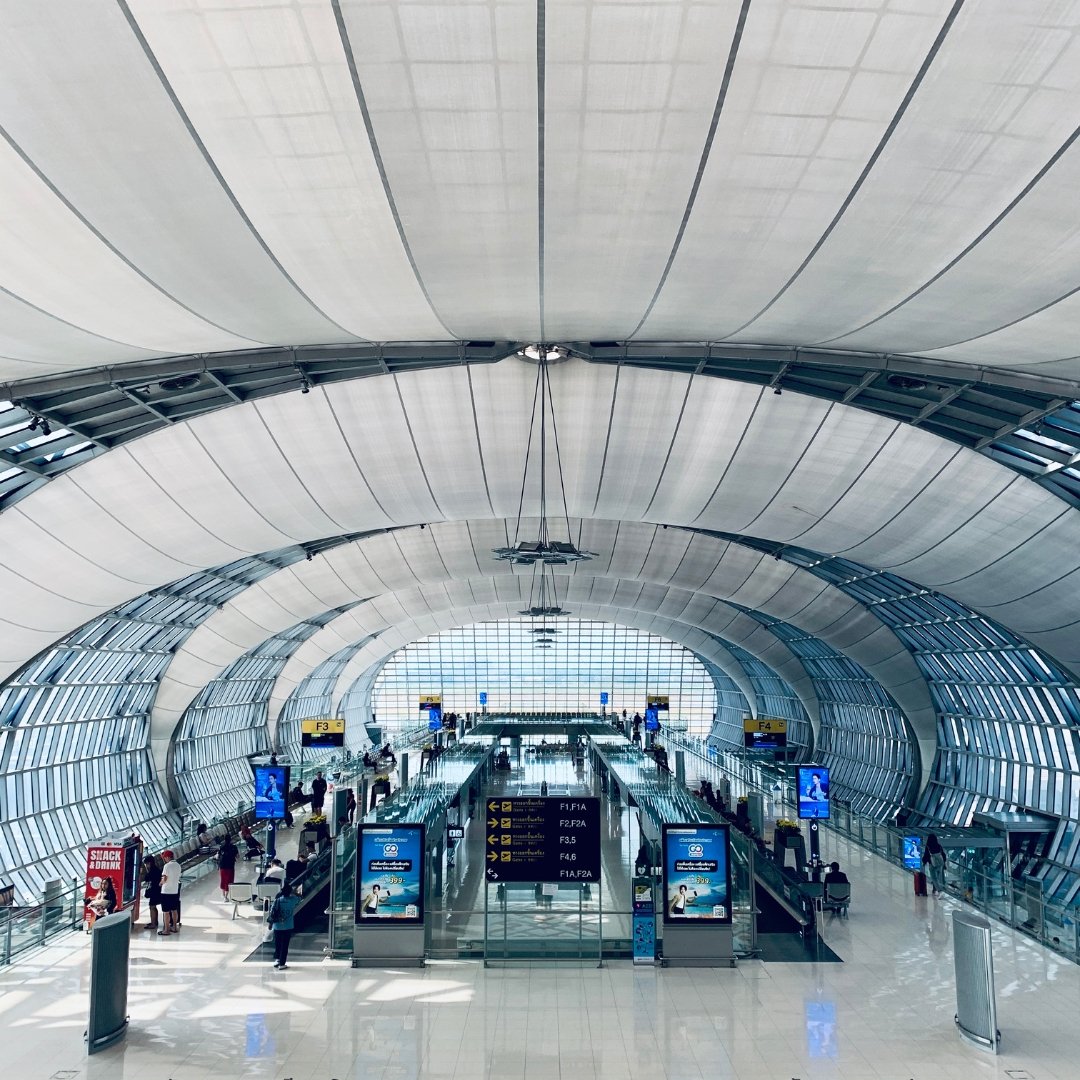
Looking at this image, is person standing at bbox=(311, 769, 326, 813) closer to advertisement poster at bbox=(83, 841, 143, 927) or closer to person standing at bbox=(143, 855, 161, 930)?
person standing at bbox=(143, 855, 161, 930)

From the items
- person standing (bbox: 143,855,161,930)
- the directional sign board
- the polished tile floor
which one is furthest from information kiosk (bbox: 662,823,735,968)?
person standing (bbox: 143,855,161,930)

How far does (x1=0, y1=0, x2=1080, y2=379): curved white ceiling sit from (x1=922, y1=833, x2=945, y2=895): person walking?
1214cm

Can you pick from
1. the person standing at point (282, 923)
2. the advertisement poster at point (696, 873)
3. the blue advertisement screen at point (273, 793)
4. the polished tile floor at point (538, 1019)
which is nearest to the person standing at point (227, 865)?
the polished tile floor at point (538, 1019)

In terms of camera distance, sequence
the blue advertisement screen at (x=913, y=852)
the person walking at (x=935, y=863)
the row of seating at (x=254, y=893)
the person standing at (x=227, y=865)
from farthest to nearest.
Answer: the blue advertisement screen at (x=913, y=852) → the person walking at (x=935, y=863) → the person standing at (x=227, y=865) → the row of seating at (x=254, y=893)

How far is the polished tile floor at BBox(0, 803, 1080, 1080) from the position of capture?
1083 centimetres

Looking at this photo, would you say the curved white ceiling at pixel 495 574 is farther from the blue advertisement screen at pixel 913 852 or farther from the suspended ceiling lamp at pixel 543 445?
the blue advertisement screen at pixel 913 852

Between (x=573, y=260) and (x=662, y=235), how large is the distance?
1.37 metres

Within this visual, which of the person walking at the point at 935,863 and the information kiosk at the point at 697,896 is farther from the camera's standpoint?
the person walking at the point at 935,863

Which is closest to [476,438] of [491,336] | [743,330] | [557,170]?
[491,336]

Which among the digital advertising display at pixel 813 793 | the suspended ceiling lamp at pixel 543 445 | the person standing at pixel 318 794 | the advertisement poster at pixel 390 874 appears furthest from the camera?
the person standing at pixel 318 794

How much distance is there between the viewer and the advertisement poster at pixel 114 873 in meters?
17.5

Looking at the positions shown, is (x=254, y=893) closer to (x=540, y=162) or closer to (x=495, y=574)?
(x=540, y=162)

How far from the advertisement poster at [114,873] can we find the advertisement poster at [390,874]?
197 inches

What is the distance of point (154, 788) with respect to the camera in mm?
48719
